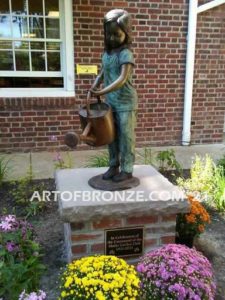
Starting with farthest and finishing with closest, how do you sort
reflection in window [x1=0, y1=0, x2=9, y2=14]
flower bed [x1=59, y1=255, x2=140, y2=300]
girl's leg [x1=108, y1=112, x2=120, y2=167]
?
reflection in window [x1=0, y1=0, x2=9, y2=14] → girl's leg [x1=108, y1=112, x2=120, y2=167] → flower bed [x1=59, y1=255, x2=140, y2=300]

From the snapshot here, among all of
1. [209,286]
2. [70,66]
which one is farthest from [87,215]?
[70,66]

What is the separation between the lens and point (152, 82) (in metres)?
5.53

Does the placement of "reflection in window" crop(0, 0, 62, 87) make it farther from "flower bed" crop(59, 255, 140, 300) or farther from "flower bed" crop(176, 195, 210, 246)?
"flower bed" crop(59, 255, 140, 300)

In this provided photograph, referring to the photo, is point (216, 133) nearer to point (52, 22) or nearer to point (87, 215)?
point (52, 22)

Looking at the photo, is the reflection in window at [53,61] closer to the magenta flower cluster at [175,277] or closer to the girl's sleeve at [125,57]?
the girl's sleeve at [125,57]

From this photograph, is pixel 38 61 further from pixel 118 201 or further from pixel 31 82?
pixel 118 201

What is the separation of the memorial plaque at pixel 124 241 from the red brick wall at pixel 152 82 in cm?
327

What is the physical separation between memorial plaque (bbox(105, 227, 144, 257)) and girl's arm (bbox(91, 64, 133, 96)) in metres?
0.95

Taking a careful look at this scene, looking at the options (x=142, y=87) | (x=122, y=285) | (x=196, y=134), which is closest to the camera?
(x=122, y=285)

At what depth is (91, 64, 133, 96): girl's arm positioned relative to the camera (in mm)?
2123

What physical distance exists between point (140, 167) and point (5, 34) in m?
3.31

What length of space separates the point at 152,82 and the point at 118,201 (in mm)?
3637

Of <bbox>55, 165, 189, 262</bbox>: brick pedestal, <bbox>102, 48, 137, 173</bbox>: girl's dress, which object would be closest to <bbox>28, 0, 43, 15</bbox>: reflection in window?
<bbox>102, 48, 137, 173</bbox>: girl's dress

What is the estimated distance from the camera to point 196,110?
5824 millimetres
